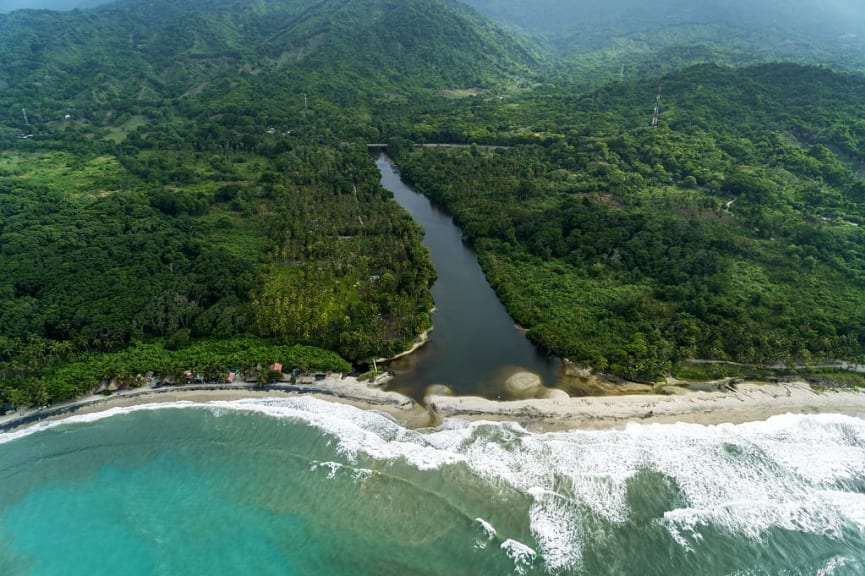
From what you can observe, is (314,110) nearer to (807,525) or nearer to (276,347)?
(276,347)

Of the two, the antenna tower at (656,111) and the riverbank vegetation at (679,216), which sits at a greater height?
the antenna tower at (656,111)

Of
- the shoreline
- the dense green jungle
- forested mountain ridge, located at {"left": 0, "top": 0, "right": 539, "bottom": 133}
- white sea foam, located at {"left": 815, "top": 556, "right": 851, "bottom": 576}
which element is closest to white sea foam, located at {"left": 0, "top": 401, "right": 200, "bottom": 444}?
the shoreline

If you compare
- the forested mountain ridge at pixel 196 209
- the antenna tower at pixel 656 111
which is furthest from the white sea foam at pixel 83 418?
the antenna tower at pixel 656 111

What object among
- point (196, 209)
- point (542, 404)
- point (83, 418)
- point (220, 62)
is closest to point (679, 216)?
point (542, 404)

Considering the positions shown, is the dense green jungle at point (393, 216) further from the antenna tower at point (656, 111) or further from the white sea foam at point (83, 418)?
the white sea foam at point (83, 418)

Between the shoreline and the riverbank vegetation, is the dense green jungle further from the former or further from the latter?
the shoreline

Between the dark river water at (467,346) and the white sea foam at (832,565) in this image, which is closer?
the white sea foam at (832,565)

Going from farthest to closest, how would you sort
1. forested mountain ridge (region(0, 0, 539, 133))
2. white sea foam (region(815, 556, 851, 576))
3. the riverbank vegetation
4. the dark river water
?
forested mountain ridge (region(0, 0, 539, 133)) < the riverbank vegetation < the dark river water < white sea foam (region(815, 556, 851, 576))
